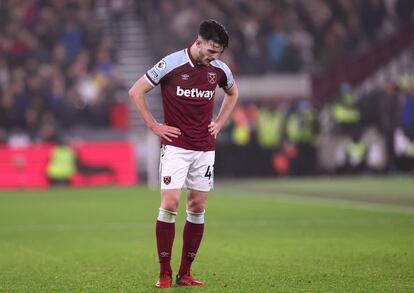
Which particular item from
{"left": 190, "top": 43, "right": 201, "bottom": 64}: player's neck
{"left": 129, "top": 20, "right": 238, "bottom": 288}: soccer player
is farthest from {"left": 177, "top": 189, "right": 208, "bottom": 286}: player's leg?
{"left": 190, "top": 43, "right": 201, "bottom": 64}: player's neck

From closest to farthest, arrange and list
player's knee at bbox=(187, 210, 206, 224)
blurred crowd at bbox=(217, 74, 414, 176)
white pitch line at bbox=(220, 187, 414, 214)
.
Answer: player's knee at bbox=(187, 210, 206, 224), white pitch line at bbox=(220, 187, 414, 214), blurred crowd at bbox=(217, 74, 414, 176)

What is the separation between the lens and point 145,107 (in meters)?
8.52

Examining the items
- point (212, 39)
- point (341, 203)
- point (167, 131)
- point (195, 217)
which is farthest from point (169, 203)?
point (341, 203)

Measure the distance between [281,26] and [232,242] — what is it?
1975 centimetres

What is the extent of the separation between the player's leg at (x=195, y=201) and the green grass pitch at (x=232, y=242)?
28 cm

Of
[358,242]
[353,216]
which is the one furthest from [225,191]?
[358,242]

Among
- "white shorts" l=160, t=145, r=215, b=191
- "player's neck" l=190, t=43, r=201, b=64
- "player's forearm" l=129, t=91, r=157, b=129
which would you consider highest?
"player's neck" l=190, t=43, r=201, b=64

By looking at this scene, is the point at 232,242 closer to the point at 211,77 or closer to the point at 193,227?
the point at 193,227

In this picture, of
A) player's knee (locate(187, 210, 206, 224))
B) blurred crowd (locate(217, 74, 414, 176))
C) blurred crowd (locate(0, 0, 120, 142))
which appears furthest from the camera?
blurred crowd (locate(217, 74, 414, 176))

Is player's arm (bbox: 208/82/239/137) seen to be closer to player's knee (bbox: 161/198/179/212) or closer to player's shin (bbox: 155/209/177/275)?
player's knee (bbox: 161/198/179/212)

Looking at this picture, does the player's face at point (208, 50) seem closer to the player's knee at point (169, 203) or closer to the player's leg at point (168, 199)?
the player's leg at point (168, 199)

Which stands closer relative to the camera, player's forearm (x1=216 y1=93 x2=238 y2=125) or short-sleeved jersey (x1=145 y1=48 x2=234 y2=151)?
short-sleeved jersey (x1=145 y1=48 x2=234 y2=151)

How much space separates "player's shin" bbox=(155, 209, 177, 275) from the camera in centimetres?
830

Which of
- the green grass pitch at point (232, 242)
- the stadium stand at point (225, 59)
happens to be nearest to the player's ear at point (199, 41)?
the green grass pitch at point (232, 242)
